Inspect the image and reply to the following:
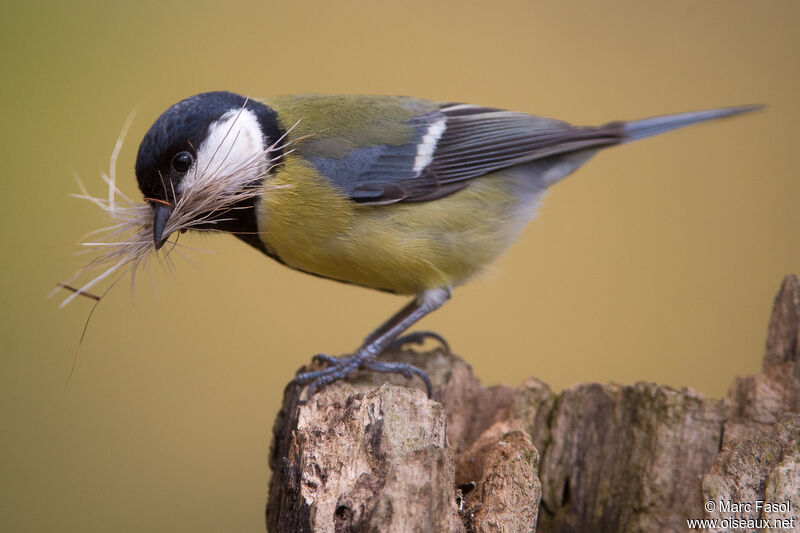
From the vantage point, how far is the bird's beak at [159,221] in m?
1.71

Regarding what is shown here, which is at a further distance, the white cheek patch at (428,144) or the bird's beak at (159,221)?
the white cheek patch at (428,144)

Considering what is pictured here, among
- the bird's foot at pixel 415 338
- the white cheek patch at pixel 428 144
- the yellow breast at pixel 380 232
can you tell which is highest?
the white cheek patch at pixel 428 144

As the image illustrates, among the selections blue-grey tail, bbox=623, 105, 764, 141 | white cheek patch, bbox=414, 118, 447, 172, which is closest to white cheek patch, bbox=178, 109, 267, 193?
white cheek patch, bbox=414, 118, 447, 172

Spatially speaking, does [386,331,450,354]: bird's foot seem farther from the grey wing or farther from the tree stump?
the grey wing

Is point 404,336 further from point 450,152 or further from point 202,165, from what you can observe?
point 202,165

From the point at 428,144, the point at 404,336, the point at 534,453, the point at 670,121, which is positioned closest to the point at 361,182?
the point at 428,144

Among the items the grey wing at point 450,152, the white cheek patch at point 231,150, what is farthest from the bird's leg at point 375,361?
the white cheek patch at point 231,150

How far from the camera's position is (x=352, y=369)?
74.6 inches

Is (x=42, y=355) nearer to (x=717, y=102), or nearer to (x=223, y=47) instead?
(x=223, y=47)

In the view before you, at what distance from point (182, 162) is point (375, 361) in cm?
73

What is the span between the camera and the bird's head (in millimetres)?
1691

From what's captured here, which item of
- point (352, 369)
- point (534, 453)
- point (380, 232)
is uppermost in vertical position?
point (380, 232)

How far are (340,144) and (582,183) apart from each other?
152 centimetres

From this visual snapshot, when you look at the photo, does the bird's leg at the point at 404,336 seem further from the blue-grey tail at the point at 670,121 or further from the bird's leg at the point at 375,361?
the blue-grey tail at the point at 670,121
